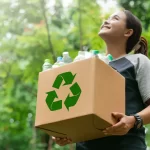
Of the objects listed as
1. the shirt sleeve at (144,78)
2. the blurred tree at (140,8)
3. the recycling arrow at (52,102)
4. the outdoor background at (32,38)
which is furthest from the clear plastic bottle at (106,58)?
the blurred tree at (140,8)

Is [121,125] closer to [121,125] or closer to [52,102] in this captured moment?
[121,125]

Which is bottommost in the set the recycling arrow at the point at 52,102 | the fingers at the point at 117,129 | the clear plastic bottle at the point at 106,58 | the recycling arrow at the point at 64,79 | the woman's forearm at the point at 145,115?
the fingers at the point at 117,129

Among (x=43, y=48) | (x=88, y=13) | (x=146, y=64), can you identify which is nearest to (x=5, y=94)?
(x=43, y=48)

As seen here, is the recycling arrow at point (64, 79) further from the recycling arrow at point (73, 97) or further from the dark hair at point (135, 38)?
the dark hair at point (135, 38)

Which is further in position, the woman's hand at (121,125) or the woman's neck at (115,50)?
the woman's neck at (115,50)

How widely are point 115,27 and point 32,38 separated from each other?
8.41ft

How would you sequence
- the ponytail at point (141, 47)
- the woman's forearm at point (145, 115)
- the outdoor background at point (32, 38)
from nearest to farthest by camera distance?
the woman's forearm at point (145, 115) → the ponytail at point (141, 47) → the outdoor background at point (32, 38)

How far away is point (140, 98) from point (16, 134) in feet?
14.6

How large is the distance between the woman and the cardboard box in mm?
56

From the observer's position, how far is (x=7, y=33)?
512 cm

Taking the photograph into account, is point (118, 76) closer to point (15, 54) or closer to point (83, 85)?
point (83, 85)

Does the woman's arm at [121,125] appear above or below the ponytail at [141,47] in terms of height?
below

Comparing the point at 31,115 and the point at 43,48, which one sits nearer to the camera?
the point at 43,48

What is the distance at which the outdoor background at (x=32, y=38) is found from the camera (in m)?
4.54
